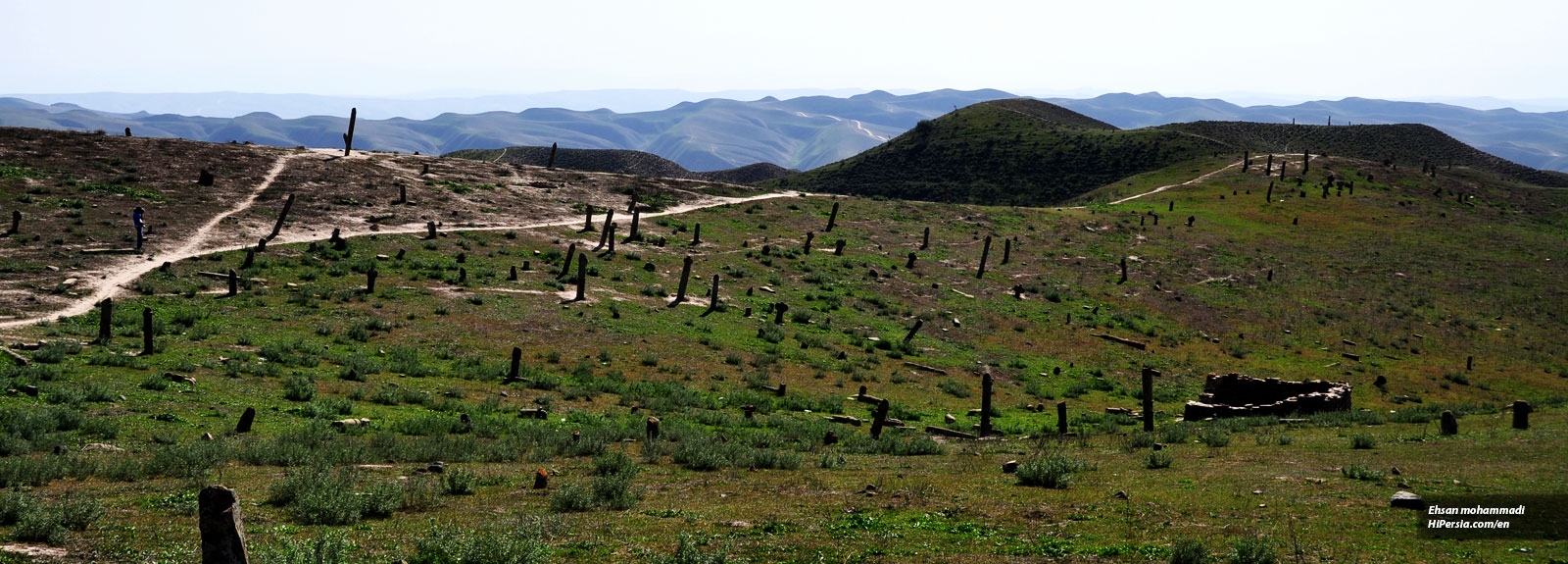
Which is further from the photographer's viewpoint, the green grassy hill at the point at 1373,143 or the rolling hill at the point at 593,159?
the green grassy hill at the point at 1373,143

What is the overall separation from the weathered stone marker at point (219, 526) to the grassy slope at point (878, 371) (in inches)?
109

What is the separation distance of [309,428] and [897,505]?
13.7m

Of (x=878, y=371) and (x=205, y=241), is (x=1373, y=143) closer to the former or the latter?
(x=878, y=371)

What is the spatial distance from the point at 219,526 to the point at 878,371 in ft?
100

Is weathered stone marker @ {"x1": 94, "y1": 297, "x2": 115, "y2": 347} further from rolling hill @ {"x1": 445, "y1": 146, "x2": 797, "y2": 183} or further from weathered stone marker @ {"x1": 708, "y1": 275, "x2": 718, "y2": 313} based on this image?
rolling hill @ {"x1": 445, "y1": 146, "x2": 797, "y2": 183}

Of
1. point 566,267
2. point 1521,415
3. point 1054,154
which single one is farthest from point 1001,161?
point 1521,415

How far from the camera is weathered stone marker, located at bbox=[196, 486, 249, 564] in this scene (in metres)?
8.05

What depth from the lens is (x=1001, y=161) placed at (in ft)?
444

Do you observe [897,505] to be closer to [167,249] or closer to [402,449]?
[402,449]

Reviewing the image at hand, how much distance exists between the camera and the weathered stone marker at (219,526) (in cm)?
805

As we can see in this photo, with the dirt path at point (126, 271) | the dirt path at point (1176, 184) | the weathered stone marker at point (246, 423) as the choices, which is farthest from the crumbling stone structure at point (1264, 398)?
the dirt path at point (1176, 184)

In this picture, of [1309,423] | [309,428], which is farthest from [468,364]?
[1309,423]

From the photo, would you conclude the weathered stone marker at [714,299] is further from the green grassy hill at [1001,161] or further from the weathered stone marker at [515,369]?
the green grassy hill at [1001,161]

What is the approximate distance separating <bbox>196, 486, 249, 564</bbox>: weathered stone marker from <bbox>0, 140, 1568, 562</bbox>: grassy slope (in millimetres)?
2756
